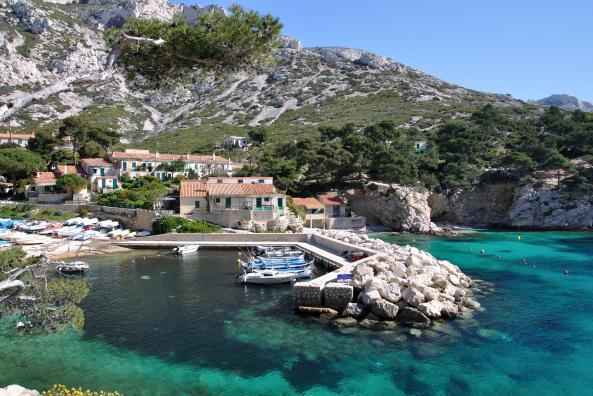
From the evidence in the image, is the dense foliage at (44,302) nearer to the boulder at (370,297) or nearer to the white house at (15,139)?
the boulder at (370,297)

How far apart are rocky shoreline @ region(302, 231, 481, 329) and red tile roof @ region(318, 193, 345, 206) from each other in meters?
31.1

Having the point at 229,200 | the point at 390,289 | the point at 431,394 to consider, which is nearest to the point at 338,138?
the point at 229,200

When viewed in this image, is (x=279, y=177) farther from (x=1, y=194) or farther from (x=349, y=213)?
(x=1, y=194)

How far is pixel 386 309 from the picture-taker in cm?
2028

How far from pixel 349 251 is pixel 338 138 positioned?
49541 millimetres

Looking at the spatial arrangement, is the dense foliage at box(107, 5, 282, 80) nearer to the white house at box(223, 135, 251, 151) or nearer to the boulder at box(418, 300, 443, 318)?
the boulder at box(418, 300, 443, 318)

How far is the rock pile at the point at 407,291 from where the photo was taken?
20.4m

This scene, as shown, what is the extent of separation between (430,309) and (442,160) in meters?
51.9

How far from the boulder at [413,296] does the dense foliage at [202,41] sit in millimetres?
14231

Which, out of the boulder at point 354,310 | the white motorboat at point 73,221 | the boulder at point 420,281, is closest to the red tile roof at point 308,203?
the white motorboat at point 73,221

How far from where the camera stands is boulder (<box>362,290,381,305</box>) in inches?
819

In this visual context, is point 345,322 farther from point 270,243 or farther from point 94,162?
point 94,162


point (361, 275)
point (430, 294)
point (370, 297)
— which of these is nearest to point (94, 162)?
point (361, 275)

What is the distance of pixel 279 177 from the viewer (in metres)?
61.2
